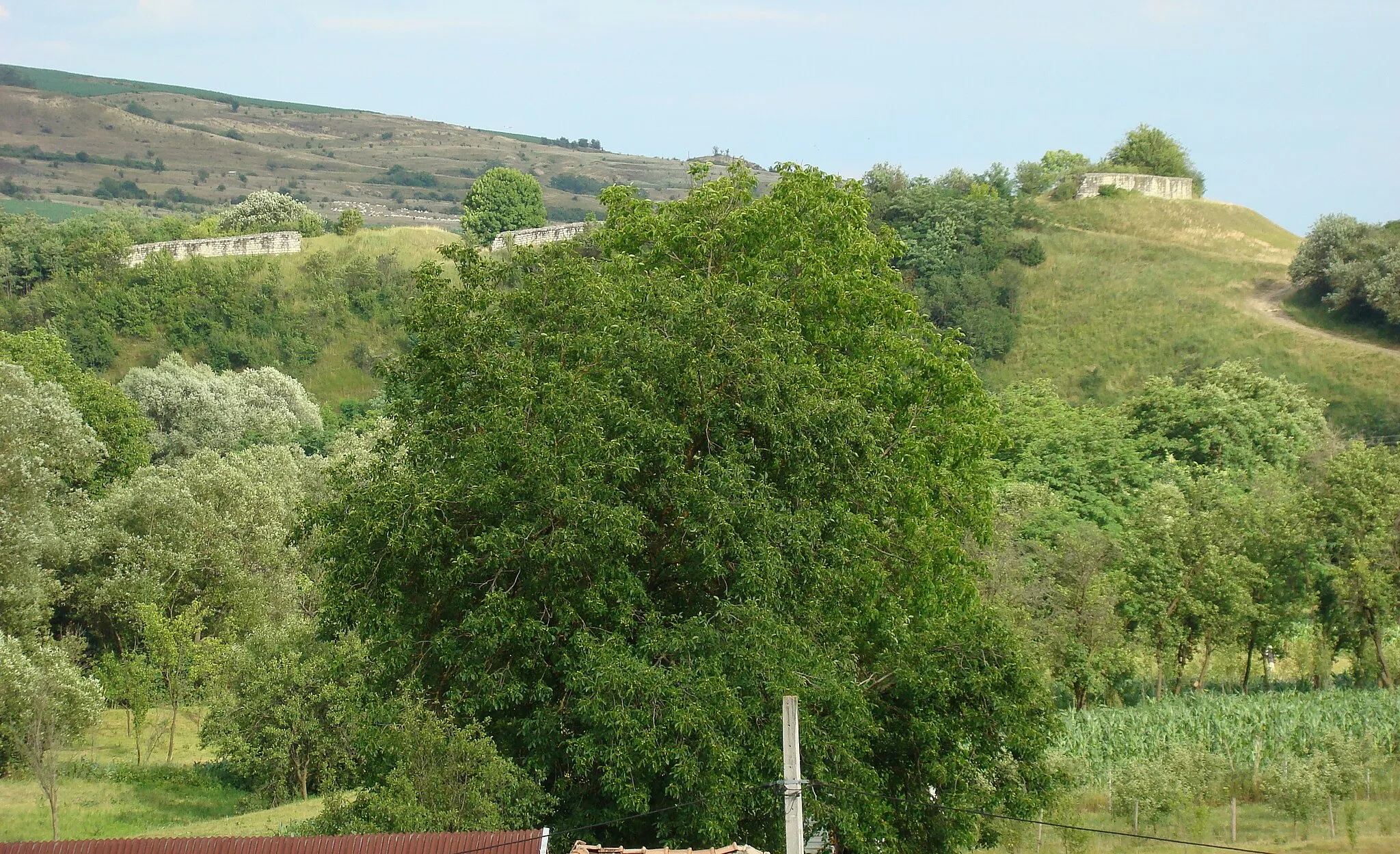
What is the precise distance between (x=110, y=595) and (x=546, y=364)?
25155mm

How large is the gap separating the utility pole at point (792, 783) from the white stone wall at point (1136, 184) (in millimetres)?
92427

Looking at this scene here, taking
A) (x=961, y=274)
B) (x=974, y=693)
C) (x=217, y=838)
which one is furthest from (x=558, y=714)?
(x=961, y=274)

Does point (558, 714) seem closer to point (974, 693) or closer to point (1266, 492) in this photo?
point (974, 693)

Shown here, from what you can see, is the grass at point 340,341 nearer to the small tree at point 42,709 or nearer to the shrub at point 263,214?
the shrub at point 263,214

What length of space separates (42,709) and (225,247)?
70.3 meters

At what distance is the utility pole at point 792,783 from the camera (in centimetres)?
1165

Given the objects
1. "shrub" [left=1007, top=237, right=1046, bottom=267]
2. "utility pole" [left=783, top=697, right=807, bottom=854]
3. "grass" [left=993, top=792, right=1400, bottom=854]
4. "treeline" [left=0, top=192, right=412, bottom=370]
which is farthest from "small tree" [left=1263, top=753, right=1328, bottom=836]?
"shrub" [left=1007, top=237, right=1046, bottom=267]

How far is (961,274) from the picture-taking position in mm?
84000

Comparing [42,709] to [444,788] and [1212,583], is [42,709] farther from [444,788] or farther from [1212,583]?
[1212,583]

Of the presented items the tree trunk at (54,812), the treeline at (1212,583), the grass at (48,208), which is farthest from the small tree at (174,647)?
the grass at (48,208)

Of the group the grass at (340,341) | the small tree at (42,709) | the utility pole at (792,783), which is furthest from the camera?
the grass at (340,341)

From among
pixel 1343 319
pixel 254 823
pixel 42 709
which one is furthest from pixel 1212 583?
pixel 1343 319

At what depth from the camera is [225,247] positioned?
295 ft

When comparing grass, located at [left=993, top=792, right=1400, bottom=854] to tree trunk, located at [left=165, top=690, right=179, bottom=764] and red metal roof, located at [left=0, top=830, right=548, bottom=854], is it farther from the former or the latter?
tree trunk, located at [left=165, top=690, right=179, bottom=764]
